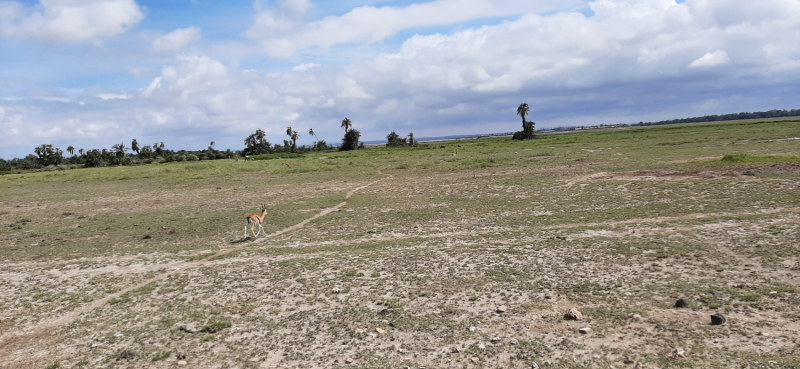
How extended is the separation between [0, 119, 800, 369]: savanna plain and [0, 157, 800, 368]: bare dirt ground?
55 millimetres

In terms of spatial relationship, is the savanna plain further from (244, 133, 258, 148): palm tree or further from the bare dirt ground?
(244, 133, 258, 148): palm tree

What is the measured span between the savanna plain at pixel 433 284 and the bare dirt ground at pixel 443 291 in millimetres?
55

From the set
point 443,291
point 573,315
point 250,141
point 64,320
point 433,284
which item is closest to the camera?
point 573,315

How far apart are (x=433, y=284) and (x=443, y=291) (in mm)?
560

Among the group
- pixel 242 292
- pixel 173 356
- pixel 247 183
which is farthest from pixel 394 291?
pixel 247 183

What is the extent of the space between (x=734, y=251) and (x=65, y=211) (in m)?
33.5

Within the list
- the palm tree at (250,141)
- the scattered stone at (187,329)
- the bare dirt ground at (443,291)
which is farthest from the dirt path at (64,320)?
the palm tree at (250,141)

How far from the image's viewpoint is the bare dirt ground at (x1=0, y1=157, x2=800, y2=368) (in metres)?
7.62

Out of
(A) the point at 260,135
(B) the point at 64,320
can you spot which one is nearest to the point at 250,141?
(A) the point at 260,135

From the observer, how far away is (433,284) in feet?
36.1

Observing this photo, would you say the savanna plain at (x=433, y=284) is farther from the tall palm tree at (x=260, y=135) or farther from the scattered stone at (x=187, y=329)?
the tall palm tree at (x=260, y=135)

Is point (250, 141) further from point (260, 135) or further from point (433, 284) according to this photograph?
point (433, 284)

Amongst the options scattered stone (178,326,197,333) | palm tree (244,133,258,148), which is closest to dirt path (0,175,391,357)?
scattered stone (178,326,197,333)

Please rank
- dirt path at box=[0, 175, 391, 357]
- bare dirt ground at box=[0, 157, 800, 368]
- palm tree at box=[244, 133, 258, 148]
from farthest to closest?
palm tree at box=[244, 133, 258, 148], dirt path at box=[0, 175, 391, 357], bare dirt ground at box=[0, 157, 800, 368]
